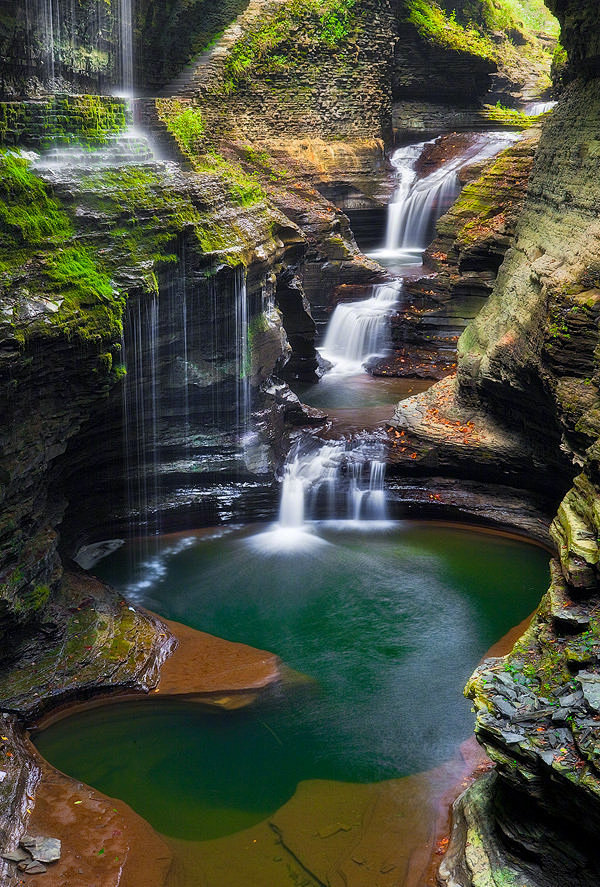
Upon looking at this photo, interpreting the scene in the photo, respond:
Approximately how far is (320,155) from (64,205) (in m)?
14.5

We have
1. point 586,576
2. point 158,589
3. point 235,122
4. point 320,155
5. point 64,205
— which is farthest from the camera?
point 320,155

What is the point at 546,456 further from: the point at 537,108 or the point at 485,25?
the point at 485,25

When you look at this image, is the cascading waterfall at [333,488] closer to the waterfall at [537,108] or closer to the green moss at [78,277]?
the green moss at [78,277]

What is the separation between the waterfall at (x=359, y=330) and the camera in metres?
21.2

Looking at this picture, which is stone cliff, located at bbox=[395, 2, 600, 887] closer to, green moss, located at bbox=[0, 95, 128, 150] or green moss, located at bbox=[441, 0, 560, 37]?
green moss, located at bbox=[0, 95, 128, 150]

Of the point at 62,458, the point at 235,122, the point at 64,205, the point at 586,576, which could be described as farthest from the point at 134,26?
the point at 586,576

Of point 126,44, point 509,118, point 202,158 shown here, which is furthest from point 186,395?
point 509,118

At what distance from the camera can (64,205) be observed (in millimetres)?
11445

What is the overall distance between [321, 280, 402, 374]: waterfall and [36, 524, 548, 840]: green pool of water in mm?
7343

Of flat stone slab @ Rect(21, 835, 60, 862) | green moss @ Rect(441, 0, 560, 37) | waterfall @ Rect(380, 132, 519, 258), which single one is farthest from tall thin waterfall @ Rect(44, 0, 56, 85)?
green moss @ Rect(441, 0, 560, 37)

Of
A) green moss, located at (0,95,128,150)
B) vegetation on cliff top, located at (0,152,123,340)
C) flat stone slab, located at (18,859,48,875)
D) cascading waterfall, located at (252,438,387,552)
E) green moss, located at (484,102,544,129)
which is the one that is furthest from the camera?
green moss, located at (484,102,544,129)

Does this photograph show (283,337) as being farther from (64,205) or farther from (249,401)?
(64,205)

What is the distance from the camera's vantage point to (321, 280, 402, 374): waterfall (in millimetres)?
21250

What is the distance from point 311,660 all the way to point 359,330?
11.6 metres
